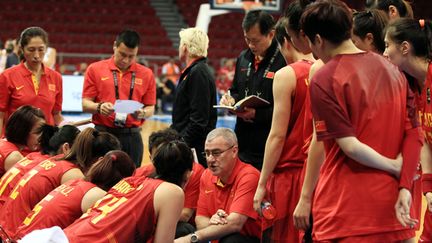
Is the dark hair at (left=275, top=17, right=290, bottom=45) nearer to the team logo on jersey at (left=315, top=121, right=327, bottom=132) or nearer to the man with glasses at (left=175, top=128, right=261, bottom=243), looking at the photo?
the man with glasses at (left=175, top=128, right=261, bottom=243)

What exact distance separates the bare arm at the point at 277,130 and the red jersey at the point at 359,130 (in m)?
0.89

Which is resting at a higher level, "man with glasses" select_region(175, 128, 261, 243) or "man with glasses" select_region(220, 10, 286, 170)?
"man with glasses" select_region(220, 10, 286, 170)

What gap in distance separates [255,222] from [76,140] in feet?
→ 4.24

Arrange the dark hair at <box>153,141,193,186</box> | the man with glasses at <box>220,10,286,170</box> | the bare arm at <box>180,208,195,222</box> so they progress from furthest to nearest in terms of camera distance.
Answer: the bare arm at <box>180,208,195,222</box>, the man with glasses at <box>220,10,286,170</box>, the dark hair at <box>153,141,193,186</box>

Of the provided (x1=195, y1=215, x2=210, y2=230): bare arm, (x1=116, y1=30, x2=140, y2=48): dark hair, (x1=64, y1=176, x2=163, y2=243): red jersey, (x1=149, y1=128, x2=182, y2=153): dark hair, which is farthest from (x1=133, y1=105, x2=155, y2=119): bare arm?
(x1=64, y1=176, x2=163, y2=243): red jersey

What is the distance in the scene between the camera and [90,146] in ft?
15.4

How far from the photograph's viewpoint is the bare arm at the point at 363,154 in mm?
3027

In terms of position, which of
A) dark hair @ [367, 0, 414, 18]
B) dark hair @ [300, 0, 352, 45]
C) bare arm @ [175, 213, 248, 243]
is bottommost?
bare arm @ [175, 213, 248, 243]

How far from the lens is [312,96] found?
3107 millimetres

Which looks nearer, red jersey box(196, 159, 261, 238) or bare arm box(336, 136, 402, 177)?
bare arm box(336, 136, 402, 177)

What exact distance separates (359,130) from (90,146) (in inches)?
81.6

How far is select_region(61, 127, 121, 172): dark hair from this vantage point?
15.4 ft

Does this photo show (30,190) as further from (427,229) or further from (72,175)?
(427,229)

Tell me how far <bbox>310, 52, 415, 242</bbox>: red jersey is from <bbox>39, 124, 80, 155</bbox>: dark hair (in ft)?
7.90
